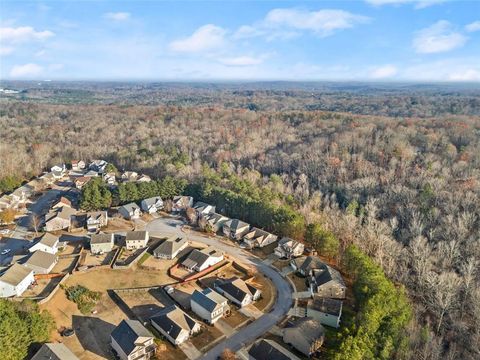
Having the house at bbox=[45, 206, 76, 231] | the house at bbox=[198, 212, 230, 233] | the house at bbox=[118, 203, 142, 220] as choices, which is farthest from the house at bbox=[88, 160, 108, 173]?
the house at bbox=[198, 212, 230, 233]

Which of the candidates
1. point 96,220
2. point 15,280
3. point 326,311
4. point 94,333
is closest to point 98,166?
point 96,220

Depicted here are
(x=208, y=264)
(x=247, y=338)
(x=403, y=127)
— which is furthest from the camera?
(x=403, y=127)

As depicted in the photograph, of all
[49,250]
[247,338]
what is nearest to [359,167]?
[247,338]

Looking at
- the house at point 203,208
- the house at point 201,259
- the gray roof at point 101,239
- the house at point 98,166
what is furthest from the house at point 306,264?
the house at point 98,166

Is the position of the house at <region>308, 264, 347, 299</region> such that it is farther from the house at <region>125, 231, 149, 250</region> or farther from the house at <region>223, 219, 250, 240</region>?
the house at <region>125, 231, 149, 250</region>

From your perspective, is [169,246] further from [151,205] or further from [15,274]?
[15,274]

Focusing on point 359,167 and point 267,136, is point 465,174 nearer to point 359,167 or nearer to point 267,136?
point 359,167
